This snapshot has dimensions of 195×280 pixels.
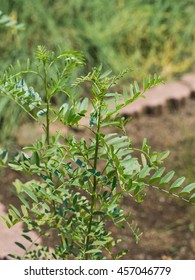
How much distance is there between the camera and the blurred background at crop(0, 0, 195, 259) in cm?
411

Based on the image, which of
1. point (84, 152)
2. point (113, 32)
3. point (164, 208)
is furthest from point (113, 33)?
point (84, 152)

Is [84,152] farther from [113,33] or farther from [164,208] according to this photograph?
[113,33]

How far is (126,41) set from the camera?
4.90m

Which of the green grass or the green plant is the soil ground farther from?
the green plant

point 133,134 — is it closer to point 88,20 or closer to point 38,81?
point 38,81

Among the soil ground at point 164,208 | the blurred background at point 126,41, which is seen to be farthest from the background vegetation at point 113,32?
the soil ground at point 164,208

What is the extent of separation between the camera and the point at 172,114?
4.52m

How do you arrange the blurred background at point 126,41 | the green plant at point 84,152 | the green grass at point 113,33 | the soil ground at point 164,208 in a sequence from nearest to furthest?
the green plant at point 84,152 → the soil ground at point 164,208 → the blurred background at point 126,41 → the green grass at point 113,33

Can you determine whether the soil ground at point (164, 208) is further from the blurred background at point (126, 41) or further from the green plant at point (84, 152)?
the green plant at point (84, 152)

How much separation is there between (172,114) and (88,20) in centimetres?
89

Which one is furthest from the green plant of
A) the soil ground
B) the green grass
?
the green grass

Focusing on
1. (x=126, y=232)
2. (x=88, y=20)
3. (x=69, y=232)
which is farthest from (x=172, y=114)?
(x=69, y=232)

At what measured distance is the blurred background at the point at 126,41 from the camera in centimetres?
411

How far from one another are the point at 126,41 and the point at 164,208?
1747 mm
